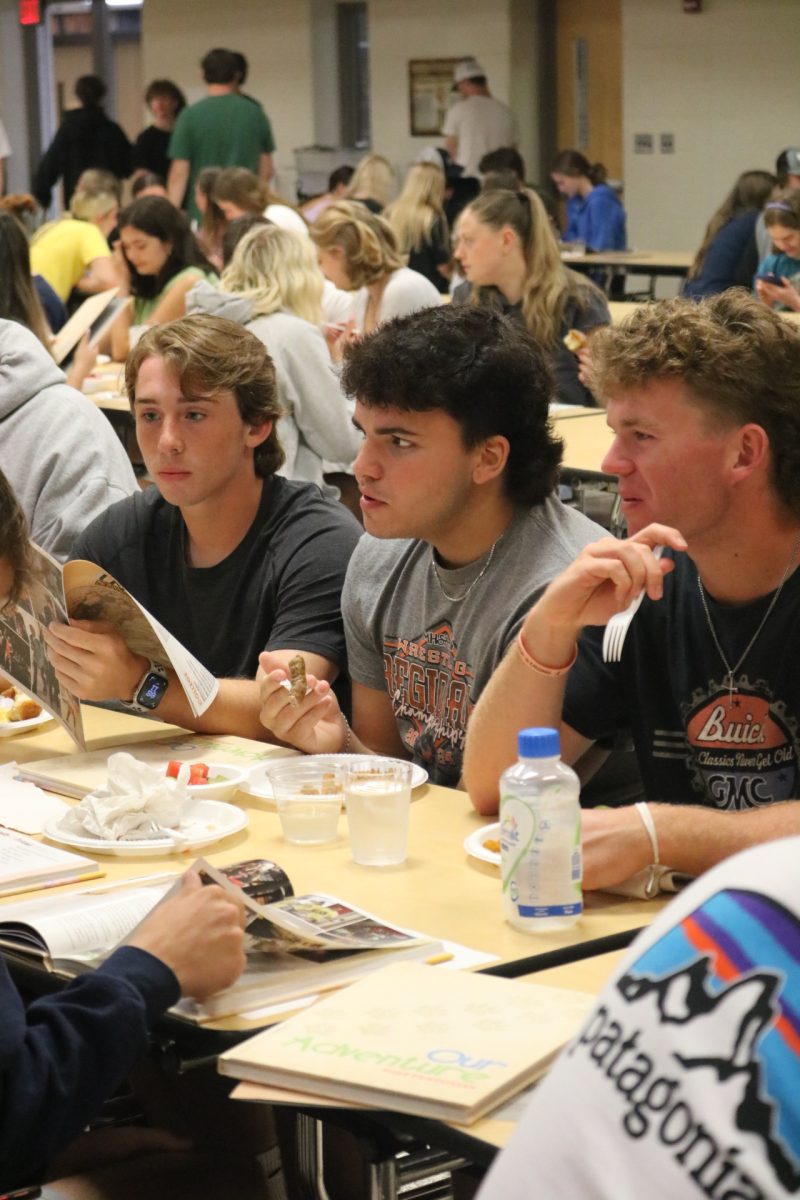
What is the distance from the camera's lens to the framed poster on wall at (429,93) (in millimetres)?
14312

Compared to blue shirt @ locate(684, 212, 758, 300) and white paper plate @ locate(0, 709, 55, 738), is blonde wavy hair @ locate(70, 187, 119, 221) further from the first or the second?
white paper plate @ locate(0, 709, 55, 738)

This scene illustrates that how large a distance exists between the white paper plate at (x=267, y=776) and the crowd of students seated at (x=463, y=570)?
0.06 metres

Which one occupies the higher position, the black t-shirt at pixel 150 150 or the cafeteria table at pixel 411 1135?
the black t-shirt at pixel 150 150

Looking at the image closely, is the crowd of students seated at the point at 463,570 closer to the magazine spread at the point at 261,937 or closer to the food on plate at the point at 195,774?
the magazine spread at the point at 261,937

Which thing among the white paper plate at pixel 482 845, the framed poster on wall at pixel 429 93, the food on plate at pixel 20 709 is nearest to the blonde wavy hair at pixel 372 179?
the framed poster on wall at pixel 429 93

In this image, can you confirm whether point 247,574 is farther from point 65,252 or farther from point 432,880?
point 65,252

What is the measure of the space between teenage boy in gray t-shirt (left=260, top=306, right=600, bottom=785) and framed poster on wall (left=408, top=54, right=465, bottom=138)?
40.8 ft

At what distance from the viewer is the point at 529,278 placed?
583 centimetres

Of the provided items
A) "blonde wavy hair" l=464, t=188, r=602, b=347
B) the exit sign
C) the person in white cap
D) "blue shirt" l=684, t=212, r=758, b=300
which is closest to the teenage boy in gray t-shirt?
"blonde wavy hair" l=464, t=188, r=602, b=347

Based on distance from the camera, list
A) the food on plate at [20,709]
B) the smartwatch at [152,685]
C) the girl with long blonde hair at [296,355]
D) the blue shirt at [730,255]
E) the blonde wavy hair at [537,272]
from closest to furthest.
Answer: the smartwatch at [152,685]
the food on plate at [20,709]
the girl with long blonde hair at [296,355]
the blonde wavy hair at [537,272]
the blue shirt at [730,255]

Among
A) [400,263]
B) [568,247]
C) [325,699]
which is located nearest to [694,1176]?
[325,699]

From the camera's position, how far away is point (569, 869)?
1.69 meters

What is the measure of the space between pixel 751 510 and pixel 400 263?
4.36 meters

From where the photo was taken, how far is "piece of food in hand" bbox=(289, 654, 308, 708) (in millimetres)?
2338
